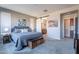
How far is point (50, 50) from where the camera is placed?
2.07 m

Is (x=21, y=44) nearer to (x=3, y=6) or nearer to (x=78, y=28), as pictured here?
(x=3, y=6)

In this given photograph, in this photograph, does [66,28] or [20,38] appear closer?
[20,38]

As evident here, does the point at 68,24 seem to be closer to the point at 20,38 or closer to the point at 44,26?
the point at 44,26

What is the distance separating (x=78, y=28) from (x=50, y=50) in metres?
0.76

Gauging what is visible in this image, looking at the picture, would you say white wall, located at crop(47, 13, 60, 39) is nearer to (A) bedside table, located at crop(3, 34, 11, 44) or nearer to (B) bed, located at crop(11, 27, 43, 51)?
(B) bed, located at crop(11, 27, 43, 51)

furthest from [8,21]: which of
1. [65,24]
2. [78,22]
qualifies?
[78,22]

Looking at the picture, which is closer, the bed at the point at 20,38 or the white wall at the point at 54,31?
the bed at the point at 20,38

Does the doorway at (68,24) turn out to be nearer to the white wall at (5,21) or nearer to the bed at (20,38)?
the bed at (20,38)

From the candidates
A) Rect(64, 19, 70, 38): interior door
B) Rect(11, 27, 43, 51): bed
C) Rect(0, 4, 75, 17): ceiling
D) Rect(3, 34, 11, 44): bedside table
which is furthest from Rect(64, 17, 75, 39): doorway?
Rect(3, 34, 11, 44): bedside table

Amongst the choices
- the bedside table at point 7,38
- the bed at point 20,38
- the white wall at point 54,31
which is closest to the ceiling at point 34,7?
the white wall at point 54,31

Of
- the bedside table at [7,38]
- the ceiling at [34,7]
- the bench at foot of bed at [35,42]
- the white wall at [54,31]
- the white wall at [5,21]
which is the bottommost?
the bench at foot of bed at [35,42]

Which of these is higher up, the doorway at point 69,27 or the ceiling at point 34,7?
the ceiling at point 34,7

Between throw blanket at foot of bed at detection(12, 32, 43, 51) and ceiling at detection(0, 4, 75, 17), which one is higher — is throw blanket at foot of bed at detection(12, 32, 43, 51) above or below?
below

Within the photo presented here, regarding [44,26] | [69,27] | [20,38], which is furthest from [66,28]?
[20,38]
